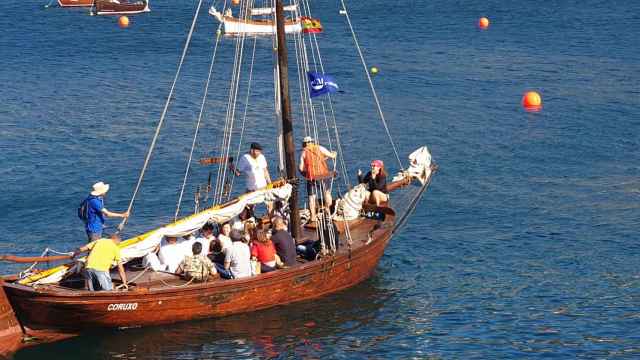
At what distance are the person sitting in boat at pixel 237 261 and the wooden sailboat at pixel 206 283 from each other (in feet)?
0.97

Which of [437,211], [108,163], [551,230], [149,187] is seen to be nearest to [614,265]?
[551,230]

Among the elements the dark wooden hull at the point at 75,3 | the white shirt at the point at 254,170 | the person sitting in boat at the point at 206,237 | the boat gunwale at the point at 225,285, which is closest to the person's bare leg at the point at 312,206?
the white shirt at the point at 254,170

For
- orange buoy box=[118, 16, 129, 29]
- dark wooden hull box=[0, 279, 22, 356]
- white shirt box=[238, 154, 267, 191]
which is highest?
orange buoy box=[118, 16, 129, 29]

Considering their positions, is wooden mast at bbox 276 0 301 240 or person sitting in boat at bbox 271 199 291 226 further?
person sitting in boat at bbox 271 199 291 226

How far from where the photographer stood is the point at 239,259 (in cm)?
3011

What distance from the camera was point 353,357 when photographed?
2944cm

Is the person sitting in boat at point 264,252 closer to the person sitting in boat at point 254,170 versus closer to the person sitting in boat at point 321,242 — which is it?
the person sitting in boat at point 321,242

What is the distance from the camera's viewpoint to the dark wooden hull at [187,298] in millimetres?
28016

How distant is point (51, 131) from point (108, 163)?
671cm

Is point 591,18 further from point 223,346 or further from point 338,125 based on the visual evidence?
point 223,346

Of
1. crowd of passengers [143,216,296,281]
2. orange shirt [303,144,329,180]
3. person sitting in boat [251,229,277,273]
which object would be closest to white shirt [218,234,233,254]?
crowd of passengers [143,216,296,281]

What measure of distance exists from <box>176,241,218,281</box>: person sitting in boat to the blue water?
163 centimetres

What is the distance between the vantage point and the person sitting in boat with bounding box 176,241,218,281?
29.7 meters

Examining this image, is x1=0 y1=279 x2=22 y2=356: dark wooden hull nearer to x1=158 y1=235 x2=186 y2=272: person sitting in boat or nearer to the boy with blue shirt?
the boy with blue shirt
